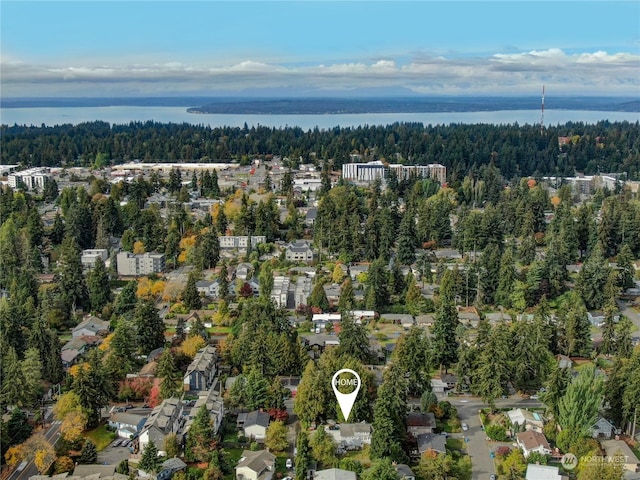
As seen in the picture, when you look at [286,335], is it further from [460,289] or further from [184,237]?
[184,237]

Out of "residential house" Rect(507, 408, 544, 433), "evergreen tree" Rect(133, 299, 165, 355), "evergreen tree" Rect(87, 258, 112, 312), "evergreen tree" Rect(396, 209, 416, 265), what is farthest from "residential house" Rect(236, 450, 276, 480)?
"evergreen tree" Rect(396, 209, 416, 265)

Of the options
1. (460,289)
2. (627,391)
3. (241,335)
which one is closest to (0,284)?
(241,335)

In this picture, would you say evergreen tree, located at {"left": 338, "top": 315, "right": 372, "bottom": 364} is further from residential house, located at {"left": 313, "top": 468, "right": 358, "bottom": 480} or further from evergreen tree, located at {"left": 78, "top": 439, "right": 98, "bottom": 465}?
evergreen tree, located at {"left": 78, "top": 439, "right": 98, "bottom": 465}

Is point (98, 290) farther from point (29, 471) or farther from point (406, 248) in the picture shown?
point (406, 248)

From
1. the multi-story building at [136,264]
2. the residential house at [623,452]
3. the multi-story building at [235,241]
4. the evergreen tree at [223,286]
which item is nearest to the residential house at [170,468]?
the residential house at [623,452]

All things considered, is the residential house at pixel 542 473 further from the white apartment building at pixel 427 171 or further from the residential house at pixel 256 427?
the white apartment building at pixel 427 171
